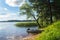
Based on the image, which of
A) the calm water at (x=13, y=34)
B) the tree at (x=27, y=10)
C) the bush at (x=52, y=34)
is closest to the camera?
the bush at (x=52, y=34)

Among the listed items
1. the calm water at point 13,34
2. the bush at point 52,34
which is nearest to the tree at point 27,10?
the calm water at point 13,34

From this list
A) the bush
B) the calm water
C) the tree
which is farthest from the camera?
the tree

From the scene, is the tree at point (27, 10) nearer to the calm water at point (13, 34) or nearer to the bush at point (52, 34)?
the calm water at point (13, 34)

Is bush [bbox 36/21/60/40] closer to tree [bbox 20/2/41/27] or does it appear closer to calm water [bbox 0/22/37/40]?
calm water [bbox 0/22/37/40]

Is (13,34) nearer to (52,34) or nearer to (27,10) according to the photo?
(27,10)

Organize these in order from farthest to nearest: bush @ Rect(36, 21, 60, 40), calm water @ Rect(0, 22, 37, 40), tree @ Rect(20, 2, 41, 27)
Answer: tree @ Rect(20, 2, 41, 27) → calm water @ Rect(0, 22, 37, 40) → bush @ Rect(36, 21, 60, 40)

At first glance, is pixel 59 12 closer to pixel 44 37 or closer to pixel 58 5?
pixel 58 5

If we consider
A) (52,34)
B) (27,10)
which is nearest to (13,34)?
(27,10)

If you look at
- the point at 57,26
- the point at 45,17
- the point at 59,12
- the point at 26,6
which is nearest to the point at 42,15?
the point at 45,17

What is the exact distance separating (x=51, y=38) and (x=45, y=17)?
21686mm

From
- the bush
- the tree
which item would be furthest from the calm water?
the bush

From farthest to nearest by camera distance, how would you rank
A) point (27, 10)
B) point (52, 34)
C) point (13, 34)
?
point (27, 10)
point (13, 34)
point (52, 34)

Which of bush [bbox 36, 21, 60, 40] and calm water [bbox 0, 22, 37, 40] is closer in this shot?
bush [bbox 36, 21, 60, 40]

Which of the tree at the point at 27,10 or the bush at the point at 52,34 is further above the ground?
the bush at the point at 52,34
